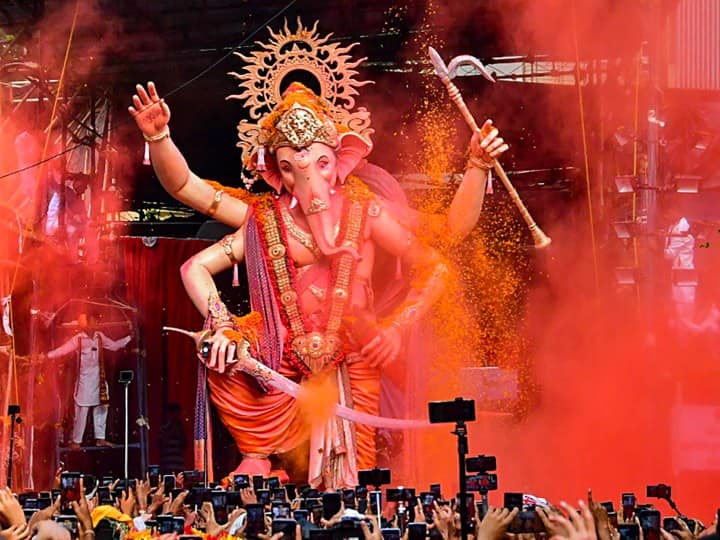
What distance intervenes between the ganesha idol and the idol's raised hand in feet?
0.03

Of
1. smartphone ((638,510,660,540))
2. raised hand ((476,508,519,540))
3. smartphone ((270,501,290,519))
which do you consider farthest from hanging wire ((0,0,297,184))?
raised hand ((476,508,519,540))

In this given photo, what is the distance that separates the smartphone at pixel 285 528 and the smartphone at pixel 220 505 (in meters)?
1.10

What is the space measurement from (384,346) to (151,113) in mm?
2567

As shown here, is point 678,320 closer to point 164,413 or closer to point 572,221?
point 572,221

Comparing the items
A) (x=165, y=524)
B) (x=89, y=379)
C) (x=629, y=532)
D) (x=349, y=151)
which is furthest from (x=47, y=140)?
(x=629, y=532)

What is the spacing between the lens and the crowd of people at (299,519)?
191 inches

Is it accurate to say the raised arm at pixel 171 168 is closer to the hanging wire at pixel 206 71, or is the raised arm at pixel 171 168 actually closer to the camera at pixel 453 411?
the hanging wire at pixel 206 71

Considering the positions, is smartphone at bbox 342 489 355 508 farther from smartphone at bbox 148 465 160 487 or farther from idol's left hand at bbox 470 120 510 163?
idol's left hand at bbox 470 120 510 163

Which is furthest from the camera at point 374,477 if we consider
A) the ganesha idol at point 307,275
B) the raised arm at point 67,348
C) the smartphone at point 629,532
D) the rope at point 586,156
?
the raised arm at point 67,348

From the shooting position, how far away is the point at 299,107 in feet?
33.7

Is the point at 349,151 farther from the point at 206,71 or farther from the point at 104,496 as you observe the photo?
the point at 104,496

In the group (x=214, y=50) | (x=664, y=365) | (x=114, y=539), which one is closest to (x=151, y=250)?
(x=214, y=50)

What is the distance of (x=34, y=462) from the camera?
11703 mm

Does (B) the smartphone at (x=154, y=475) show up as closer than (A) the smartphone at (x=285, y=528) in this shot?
No
